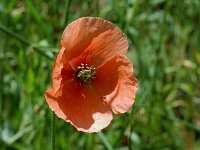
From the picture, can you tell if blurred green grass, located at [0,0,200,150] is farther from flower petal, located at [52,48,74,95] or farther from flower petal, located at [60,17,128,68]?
flower petal, located at [52,48,74,95]

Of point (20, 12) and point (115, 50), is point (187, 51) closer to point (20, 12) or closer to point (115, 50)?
point (20, 12)

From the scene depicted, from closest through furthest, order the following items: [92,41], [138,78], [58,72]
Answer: [58,72]
[92,41]
[138,78]

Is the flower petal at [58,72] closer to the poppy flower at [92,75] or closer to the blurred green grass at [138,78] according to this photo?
the poppy flower at [92,75]

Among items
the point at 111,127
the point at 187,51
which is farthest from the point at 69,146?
the point at 187,51

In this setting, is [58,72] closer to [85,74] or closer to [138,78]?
[85,74]

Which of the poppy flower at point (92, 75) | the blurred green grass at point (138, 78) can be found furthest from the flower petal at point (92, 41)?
the blurred green grass at point (138, 78)

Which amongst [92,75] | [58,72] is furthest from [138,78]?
[58,72]
